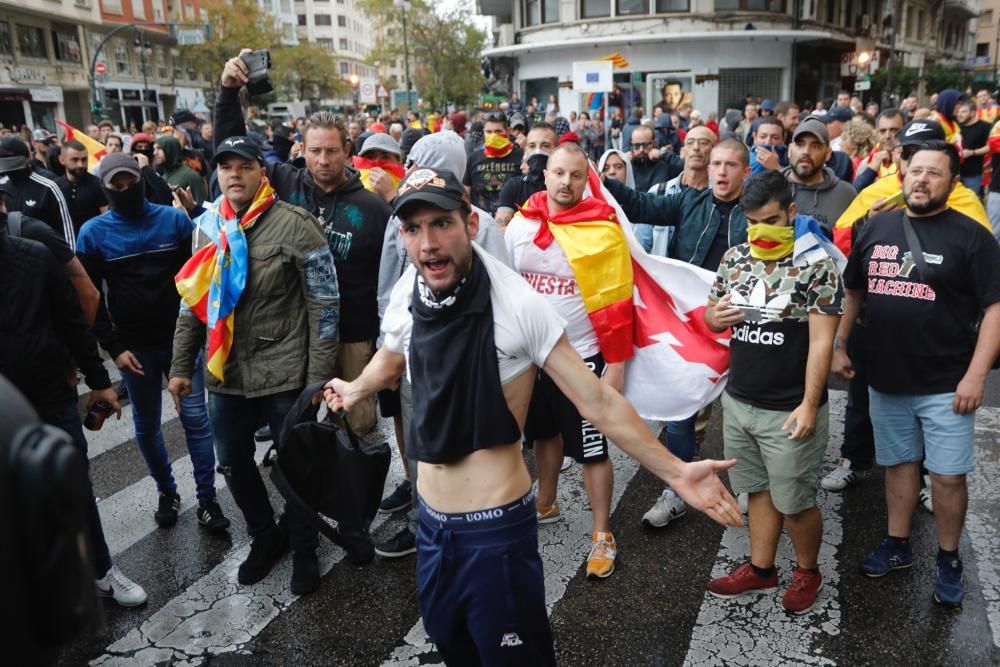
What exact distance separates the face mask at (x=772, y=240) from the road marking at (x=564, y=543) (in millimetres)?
1839

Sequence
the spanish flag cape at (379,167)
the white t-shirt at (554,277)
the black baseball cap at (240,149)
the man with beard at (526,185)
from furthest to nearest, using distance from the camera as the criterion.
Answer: the man with beard at (526,185)
the spanish flag cape at (379,167)
the white t-shirt at (554,277)
the black baseball cap at (240,149)

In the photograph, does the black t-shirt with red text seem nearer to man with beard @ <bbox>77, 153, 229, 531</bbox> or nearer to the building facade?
man with beard @ <bbox>77, 153, 229, 531</bbox>

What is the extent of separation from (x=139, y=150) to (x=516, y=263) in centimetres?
657

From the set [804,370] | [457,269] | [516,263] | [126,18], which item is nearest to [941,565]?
[804,370]

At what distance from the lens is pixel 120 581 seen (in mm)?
3904

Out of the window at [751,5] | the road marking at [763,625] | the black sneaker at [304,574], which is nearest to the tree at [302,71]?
the window at [751,5]

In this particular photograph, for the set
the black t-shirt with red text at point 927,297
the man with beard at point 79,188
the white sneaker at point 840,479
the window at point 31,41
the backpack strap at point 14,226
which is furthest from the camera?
the window at point 31,41

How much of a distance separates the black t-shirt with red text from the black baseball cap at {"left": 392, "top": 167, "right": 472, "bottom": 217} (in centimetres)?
225

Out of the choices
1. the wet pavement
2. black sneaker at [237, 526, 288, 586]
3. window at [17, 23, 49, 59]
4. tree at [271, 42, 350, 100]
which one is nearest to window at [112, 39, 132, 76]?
window at [17, 23, 49, 59]

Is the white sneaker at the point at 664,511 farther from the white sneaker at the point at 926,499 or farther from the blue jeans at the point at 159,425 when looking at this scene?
the blue jeans at the point at 159,425

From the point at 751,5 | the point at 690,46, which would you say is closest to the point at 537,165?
the point at 690,46

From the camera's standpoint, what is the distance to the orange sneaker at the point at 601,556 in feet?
13.1

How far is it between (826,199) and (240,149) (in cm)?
376

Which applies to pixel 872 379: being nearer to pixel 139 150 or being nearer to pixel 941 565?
pixel 941 565
